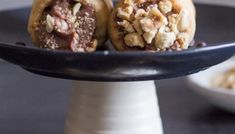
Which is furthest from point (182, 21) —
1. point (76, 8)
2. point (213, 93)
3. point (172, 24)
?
point (213, 93)

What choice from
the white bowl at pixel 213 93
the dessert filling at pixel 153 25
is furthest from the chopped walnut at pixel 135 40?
the white bowl at pixel 213 93

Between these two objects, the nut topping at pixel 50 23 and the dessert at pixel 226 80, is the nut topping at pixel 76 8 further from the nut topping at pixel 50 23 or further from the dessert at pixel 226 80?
the dessert at pixel 226 80

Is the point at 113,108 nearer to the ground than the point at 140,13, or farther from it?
nearer to the ground

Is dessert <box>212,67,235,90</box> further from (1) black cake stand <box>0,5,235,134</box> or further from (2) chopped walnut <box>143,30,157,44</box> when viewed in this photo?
(2) chopped walnut <box>143,30,157,44</box>

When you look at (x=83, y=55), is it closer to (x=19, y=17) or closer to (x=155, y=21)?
(x=155, y=21)

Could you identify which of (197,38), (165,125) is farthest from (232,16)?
(165,125)

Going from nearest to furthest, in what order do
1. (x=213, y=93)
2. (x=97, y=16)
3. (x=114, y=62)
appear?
(x=114, y=62), (x=97, y=16), (x=213, y=93)

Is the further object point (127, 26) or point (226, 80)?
point (226, 80)

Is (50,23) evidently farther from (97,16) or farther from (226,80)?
(226,80)
